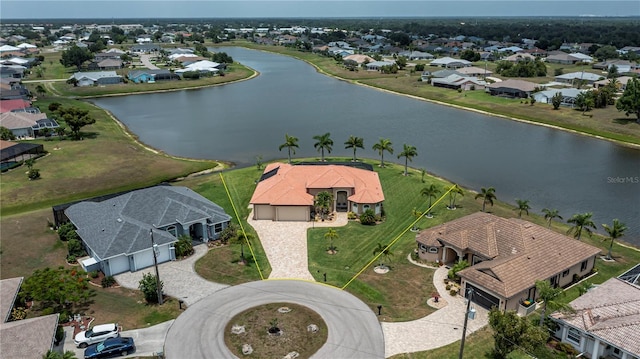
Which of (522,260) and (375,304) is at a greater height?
(522,260)

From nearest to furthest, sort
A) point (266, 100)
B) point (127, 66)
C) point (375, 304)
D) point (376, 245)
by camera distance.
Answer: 1. point (375, 304)
2. point (376, 245)
3. point (266, 100)
4. point (127, 66)

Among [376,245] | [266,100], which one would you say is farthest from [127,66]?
[376,245]

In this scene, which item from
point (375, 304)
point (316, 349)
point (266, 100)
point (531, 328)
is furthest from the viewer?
point (266, 100)

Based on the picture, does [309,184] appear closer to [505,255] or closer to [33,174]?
[505,255]

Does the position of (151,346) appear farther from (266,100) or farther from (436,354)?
(266,100)

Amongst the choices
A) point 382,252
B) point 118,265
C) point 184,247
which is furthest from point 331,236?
point 118,265

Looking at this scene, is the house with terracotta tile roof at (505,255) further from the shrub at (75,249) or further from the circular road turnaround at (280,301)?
the shrub at (75,249)
